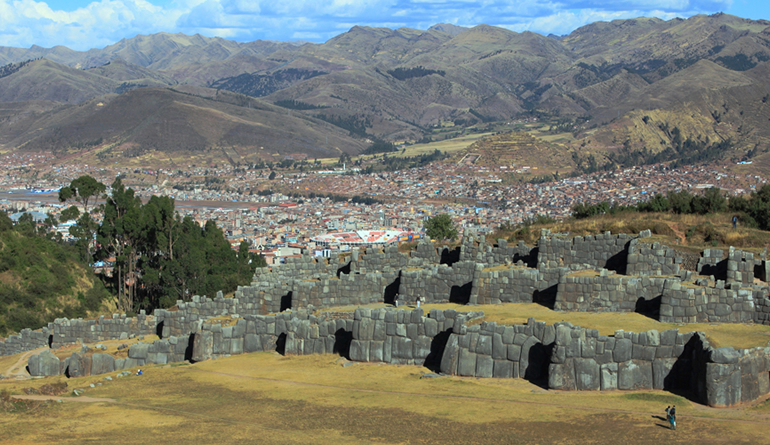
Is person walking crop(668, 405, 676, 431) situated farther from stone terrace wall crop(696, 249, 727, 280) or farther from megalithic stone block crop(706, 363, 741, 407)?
stone terrace wall crop(696, 249, 727, 280)

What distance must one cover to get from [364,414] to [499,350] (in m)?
4.07

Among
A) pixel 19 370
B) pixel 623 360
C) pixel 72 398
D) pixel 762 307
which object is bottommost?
pixel 19 370

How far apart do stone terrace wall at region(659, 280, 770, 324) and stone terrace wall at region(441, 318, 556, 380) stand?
3.79 m

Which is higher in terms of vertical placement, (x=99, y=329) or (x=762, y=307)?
(x=762, y=307)

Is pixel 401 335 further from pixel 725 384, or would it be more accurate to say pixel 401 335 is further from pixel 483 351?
pixel 725 384

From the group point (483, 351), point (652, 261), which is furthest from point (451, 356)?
point (652, 261)

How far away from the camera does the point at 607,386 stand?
1845cm

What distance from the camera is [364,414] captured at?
708 inches

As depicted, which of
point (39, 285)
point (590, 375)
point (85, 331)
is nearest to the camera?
point (590, 375)

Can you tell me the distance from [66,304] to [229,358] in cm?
2444

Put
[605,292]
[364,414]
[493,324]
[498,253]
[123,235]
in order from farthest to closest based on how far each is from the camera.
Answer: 1. [123,235]
2. [498,253]
3. [605,292]
4. [493,324]
5. [364,414]

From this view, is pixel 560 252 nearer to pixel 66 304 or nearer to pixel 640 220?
pixel 640 220

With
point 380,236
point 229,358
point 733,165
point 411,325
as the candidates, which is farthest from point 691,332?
point 733,165

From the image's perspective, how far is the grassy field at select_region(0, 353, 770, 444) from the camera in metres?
16.1
